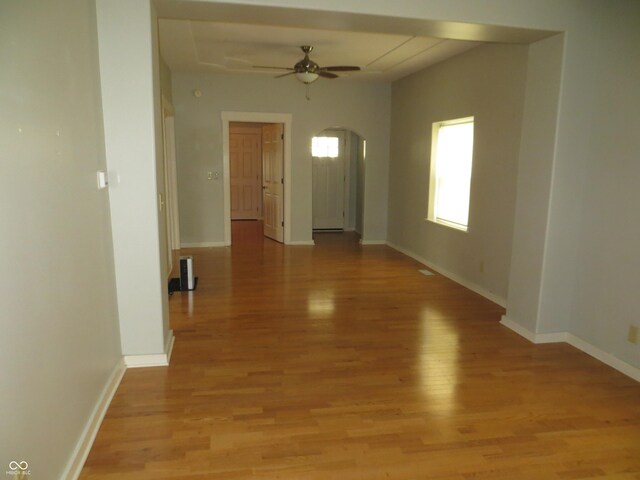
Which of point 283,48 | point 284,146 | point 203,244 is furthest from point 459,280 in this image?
point 203,244

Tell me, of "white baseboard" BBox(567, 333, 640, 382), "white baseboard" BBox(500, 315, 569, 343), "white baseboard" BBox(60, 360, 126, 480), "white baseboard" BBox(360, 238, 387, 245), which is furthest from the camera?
"white baseboard" BBox(360, 238, 387, 245)

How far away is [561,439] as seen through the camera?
245 cm

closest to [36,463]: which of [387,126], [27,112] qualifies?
[27,112]

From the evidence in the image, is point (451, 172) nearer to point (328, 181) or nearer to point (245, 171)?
point (328, 181)

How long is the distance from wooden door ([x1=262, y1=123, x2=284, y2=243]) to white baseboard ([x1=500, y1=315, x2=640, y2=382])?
462cm

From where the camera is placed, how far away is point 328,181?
9.37 meters

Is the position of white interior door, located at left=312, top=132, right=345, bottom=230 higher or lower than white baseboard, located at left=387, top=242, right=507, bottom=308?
higher

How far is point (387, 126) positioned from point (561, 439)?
20.4 feet

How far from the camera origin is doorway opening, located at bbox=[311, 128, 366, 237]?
9211mm

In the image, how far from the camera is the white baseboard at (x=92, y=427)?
2062mm

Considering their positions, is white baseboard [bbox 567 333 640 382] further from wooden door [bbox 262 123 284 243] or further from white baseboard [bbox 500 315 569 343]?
wooden door [bbox 262 123 284 243]

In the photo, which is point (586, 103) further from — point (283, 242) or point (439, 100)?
point (283, 242)

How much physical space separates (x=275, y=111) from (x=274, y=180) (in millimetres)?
1257

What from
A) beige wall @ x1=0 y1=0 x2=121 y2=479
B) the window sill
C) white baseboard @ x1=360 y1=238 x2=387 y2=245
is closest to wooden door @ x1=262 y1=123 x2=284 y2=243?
white baseboard @ x1=360 y1=238 x2=387 y2=245
